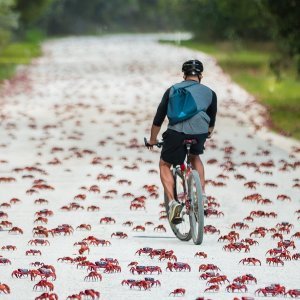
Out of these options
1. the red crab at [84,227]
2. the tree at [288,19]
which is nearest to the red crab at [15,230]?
the red crab at [84,227]

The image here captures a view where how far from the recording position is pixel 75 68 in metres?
55.2

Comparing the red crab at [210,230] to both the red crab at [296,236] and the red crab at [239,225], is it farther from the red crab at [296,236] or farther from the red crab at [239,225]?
the red crab at [296,236]

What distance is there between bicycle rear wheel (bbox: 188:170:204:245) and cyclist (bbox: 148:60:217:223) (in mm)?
186

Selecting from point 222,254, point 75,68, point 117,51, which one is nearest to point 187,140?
point 222,254

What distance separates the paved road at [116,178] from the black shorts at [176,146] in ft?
2.82

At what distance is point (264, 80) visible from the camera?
46.8 meters

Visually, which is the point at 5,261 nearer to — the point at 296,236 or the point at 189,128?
the point at 189,128

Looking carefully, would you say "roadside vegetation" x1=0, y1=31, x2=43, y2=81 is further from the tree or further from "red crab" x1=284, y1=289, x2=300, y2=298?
"red crab" x1=284, y1=289, x2=300, y2=298

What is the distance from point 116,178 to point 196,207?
6692 mm

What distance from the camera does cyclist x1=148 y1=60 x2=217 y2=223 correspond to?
473 inches

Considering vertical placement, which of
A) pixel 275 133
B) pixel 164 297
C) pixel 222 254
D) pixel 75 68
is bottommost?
pixel 164 297

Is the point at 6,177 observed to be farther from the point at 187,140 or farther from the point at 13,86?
the point at 13,86

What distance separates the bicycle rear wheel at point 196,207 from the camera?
11.7 meters

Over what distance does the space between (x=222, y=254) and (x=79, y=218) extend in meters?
3.01
